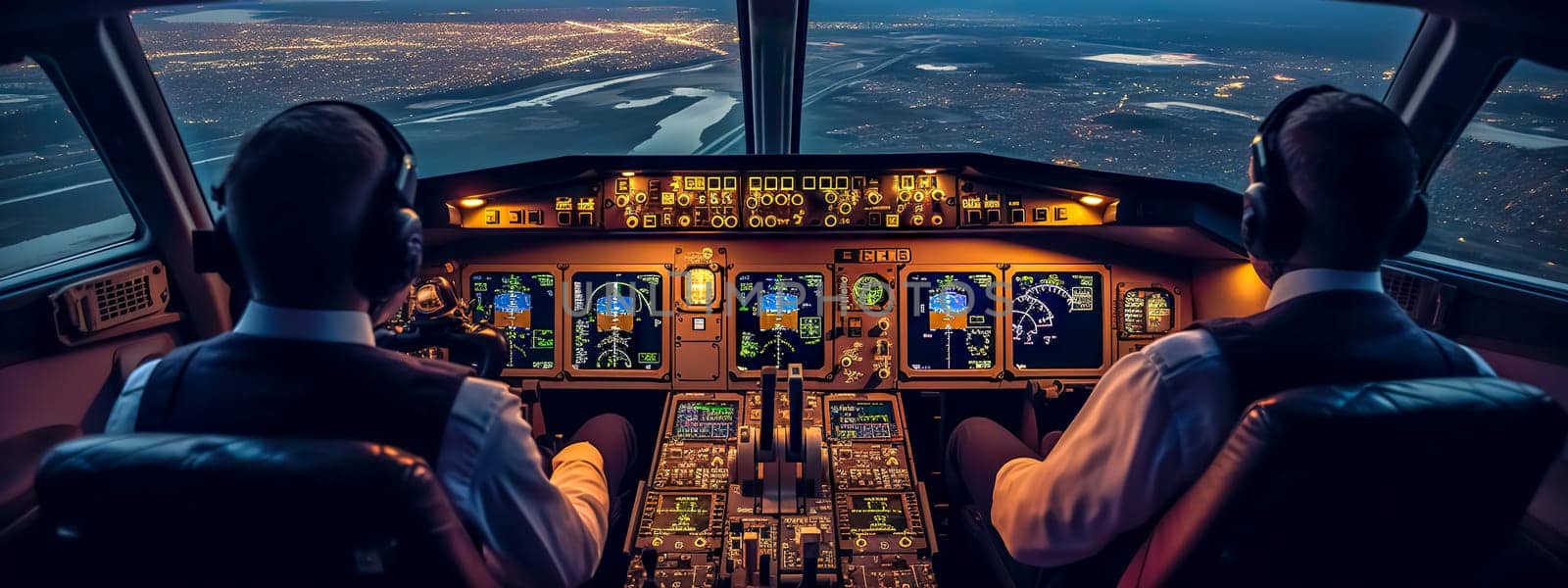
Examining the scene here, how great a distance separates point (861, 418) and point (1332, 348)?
179 cm

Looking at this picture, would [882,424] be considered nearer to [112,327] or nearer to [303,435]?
[303,435]

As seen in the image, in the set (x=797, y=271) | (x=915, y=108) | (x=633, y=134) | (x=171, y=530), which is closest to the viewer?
(x=171, y=530)

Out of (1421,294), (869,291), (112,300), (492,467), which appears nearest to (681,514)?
(869,291)

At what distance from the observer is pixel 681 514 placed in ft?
7.91

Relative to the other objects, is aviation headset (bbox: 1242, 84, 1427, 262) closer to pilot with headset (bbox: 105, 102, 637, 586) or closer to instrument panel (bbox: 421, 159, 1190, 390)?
pilot with headset (bbox: 105, 102, 637, 586)

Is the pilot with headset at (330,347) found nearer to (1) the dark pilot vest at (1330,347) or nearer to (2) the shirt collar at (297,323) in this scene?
(2) the shirt collar at (297,323)

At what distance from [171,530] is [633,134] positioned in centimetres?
401

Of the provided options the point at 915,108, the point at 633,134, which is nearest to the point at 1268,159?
the point at 915,108

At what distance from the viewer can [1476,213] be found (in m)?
2.65

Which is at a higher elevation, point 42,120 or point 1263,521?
point 42,120

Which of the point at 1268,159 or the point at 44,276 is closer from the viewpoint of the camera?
the point at 1268,159

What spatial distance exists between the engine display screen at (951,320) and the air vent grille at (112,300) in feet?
8.41

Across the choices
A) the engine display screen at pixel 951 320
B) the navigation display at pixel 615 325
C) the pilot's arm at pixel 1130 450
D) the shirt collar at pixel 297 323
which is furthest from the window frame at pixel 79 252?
the pilot's arm at pixel 1130 450

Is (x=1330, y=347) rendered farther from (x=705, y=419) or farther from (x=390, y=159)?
(x=705, y=419)
